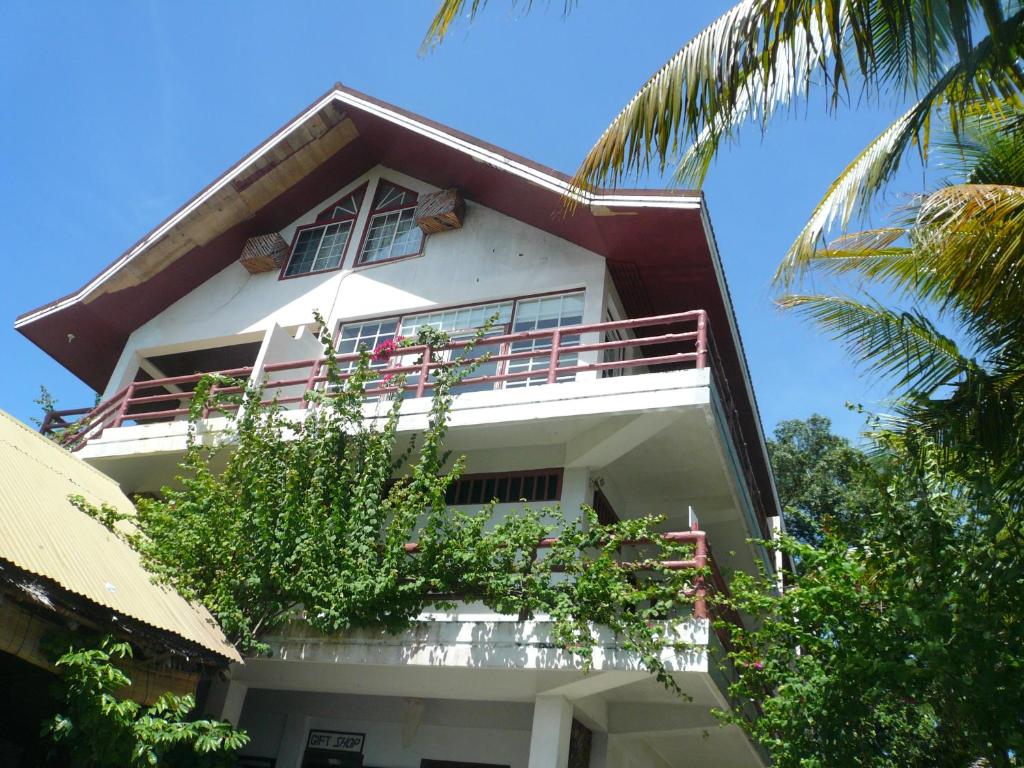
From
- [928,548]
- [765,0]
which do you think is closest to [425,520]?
[928,548]

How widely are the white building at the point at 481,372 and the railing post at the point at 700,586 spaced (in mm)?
208

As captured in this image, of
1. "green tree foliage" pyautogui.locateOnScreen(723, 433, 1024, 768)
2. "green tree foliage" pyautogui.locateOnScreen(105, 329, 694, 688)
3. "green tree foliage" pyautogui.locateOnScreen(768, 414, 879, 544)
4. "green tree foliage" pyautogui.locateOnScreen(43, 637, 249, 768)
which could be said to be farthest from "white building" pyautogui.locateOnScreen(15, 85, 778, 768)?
"green tree foliage" pyautogui.locateOnScreen(768, 414, 879, 544)

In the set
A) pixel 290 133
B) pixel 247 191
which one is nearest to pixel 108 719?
pixel 247 191

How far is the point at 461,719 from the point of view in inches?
413

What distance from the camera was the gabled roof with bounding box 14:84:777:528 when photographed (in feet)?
40.9

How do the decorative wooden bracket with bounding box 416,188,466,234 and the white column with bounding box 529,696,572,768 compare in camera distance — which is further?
the decorative wooden bracket with bounding box 416,188,466,234

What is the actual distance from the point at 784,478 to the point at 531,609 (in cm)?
2306

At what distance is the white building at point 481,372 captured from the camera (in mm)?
9703

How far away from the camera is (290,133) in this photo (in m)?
15.2

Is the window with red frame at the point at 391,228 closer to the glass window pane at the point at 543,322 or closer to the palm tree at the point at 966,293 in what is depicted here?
the glass window pane at the point at 543,322

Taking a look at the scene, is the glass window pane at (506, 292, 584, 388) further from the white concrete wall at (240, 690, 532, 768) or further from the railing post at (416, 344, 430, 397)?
the white concrete wall at (240, 690, 532, 768)

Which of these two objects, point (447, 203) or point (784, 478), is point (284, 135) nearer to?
point (447, 203)

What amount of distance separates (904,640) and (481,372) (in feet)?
24.0

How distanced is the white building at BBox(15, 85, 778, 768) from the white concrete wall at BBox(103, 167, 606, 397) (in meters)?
0.04
